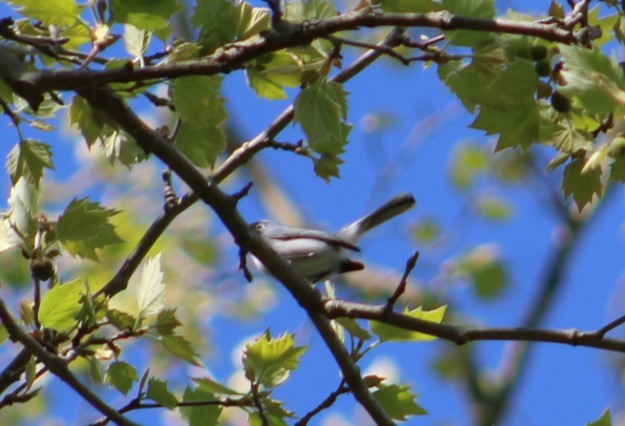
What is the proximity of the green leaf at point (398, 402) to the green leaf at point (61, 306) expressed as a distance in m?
0.73

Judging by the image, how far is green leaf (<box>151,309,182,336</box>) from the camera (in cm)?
226

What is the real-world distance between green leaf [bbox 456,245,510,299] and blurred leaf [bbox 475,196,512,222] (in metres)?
0.35

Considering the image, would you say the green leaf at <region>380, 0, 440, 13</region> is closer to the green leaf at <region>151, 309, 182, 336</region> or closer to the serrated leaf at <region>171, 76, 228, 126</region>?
the serrated leaf at <region>171, 76, 228, 126</region>

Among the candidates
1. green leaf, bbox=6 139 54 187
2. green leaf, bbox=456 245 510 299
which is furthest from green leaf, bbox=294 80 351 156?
green leaf, bbox=456 245 510 299

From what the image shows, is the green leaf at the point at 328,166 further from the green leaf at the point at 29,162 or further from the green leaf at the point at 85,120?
the green leaf at the point at 29,162

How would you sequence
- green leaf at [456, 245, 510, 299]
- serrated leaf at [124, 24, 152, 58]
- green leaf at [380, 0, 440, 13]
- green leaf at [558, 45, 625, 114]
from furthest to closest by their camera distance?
green leaf at [456, 245, 510, 299] < serrated leaf at [124, 24, 152, 58] < green leaf at [380, 0, 440, 13] < green leaf at [558, 45, 625, 114]

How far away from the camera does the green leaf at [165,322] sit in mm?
2264

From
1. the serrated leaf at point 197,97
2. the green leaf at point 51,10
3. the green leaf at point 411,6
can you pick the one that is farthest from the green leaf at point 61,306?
the green leaf at point 411,6

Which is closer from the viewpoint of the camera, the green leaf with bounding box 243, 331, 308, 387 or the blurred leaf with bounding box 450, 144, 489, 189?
the green leaf with bounding box 243, 331, 308, 387

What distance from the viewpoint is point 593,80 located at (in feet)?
4.82

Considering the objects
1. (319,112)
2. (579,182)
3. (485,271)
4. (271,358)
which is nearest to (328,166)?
(319,112)

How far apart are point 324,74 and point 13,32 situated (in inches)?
26.7

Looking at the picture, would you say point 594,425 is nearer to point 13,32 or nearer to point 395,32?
point 395,32

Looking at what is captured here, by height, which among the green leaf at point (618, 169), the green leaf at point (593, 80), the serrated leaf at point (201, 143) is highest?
the serrated leaf at point (201, 143)
